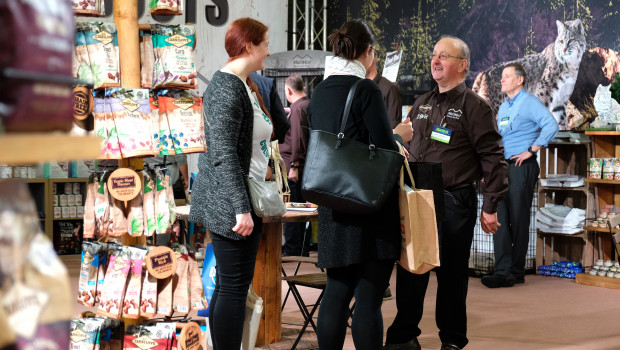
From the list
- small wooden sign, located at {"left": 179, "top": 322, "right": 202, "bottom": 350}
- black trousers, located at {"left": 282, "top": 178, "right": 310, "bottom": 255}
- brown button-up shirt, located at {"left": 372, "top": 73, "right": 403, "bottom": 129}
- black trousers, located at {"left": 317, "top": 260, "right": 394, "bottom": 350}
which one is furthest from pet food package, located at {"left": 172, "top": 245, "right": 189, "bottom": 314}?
black trousers, located at {"left": 282, "top": 178, "right": 310, "bottom": 255}

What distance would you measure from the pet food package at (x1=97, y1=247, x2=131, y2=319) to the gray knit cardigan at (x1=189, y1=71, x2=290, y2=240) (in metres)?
0.35

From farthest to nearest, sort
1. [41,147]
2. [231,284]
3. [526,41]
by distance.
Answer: [526,41]
[231,284]
[41,147]

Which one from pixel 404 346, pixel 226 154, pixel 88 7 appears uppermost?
pixel 88 7

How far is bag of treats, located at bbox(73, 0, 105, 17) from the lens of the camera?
8.96 feet

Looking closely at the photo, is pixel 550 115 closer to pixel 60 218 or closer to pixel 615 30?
pixel 615 30

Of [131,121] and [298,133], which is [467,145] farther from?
[298,133]

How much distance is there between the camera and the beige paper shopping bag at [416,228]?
8.95 ft

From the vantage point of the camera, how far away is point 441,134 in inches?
145

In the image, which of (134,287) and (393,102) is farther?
(393,102)

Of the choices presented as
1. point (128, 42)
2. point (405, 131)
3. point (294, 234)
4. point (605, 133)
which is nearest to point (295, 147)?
point (294, 234)

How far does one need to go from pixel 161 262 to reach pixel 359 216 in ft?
2.58

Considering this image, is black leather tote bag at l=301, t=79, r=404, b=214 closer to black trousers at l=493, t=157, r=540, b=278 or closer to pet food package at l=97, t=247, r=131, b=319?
pet food package at l=97, t=247, r=131, b=319

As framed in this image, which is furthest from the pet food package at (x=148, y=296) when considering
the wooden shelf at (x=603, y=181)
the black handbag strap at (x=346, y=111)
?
the wooden shelf at (x=603, y=181)

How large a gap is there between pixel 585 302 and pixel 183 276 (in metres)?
3.68
